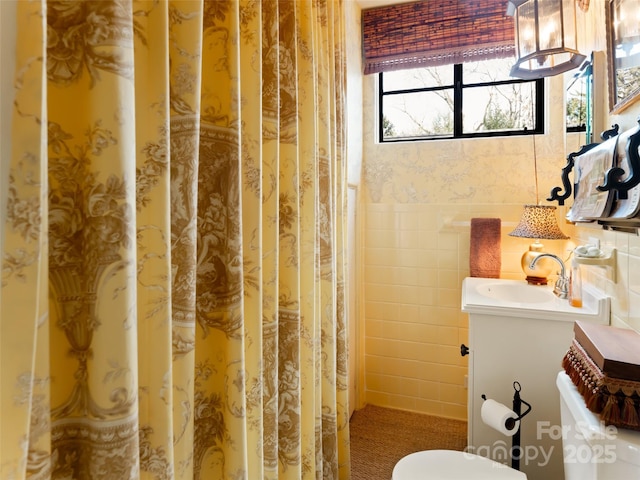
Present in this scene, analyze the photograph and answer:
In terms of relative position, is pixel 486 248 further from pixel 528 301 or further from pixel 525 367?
pixel 525 367

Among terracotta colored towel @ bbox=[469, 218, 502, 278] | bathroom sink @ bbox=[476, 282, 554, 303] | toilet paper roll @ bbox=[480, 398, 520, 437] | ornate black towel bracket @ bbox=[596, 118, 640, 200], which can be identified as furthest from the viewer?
terracotta colored towel @ bbox=[469, 218, 502, 278]

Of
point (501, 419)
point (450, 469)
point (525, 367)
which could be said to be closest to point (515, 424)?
point (501, 419)

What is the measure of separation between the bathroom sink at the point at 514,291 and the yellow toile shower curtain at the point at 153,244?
1.32 meters

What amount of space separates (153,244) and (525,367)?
1.71m

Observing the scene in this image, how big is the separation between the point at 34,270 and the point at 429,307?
2.39 m

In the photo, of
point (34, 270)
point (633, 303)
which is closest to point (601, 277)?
point (633, 303)

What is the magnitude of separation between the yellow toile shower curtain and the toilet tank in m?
0.76

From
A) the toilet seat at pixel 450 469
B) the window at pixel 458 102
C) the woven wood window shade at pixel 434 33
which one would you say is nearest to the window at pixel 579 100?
the window at pixel 458 102

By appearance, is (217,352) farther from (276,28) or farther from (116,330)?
(276,28)

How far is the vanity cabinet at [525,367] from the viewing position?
5.52 ft

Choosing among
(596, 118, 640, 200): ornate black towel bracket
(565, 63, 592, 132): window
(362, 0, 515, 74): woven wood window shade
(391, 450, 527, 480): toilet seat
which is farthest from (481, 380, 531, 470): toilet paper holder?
(362, 0, 515, 74): woven wood window shade

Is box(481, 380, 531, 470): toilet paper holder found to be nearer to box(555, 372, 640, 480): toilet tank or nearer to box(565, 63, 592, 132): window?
box(555, 372, 640, 480): toilet tank

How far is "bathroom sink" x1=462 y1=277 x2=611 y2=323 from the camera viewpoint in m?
1.60

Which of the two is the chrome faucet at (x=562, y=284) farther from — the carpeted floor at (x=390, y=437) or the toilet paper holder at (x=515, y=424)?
the carpeted floor at (x=390, y=437)
